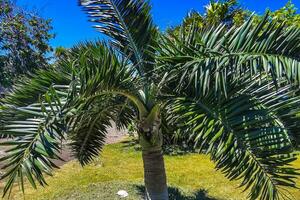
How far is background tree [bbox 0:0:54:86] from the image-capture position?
39.2ft

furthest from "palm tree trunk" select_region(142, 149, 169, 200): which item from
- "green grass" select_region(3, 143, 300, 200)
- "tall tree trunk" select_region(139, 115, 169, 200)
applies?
"green grass" select_region(3, 143, 300, 200)

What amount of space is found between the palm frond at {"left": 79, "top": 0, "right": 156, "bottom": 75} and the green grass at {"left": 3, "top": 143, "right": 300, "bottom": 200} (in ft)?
10.9

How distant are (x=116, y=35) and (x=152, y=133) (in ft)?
4.77

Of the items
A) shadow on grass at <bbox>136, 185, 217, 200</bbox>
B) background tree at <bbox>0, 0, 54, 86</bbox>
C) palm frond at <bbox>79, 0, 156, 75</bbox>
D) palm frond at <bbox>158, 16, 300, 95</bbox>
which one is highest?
background tree at <bbox>0, 0, 54, 86</bbox>

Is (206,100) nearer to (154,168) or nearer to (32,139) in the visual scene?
(154,168)

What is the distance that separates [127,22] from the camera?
5.44m

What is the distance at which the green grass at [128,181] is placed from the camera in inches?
329

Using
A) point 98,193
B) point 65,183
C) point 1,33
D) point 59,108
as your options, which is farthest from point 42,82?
point 1,33

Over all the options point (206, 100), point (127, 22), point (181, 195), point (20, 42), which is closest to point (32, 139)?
point (206, 100)

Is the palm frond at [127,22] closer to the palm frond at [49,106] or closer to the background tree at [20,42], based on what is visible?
the palm frond at [49,106]

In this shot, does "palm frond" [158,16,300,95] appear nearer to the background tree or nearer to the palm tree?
the palm tree

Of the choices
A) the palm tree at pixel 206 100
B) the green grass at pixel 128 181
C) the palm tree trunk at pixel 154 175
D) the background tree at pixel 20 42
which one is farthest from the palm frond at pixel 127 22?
the background tree at pixel 20 42

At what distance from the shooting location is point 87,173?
1099cm

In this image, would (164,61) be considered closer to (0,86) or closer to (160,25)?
(160,25)
